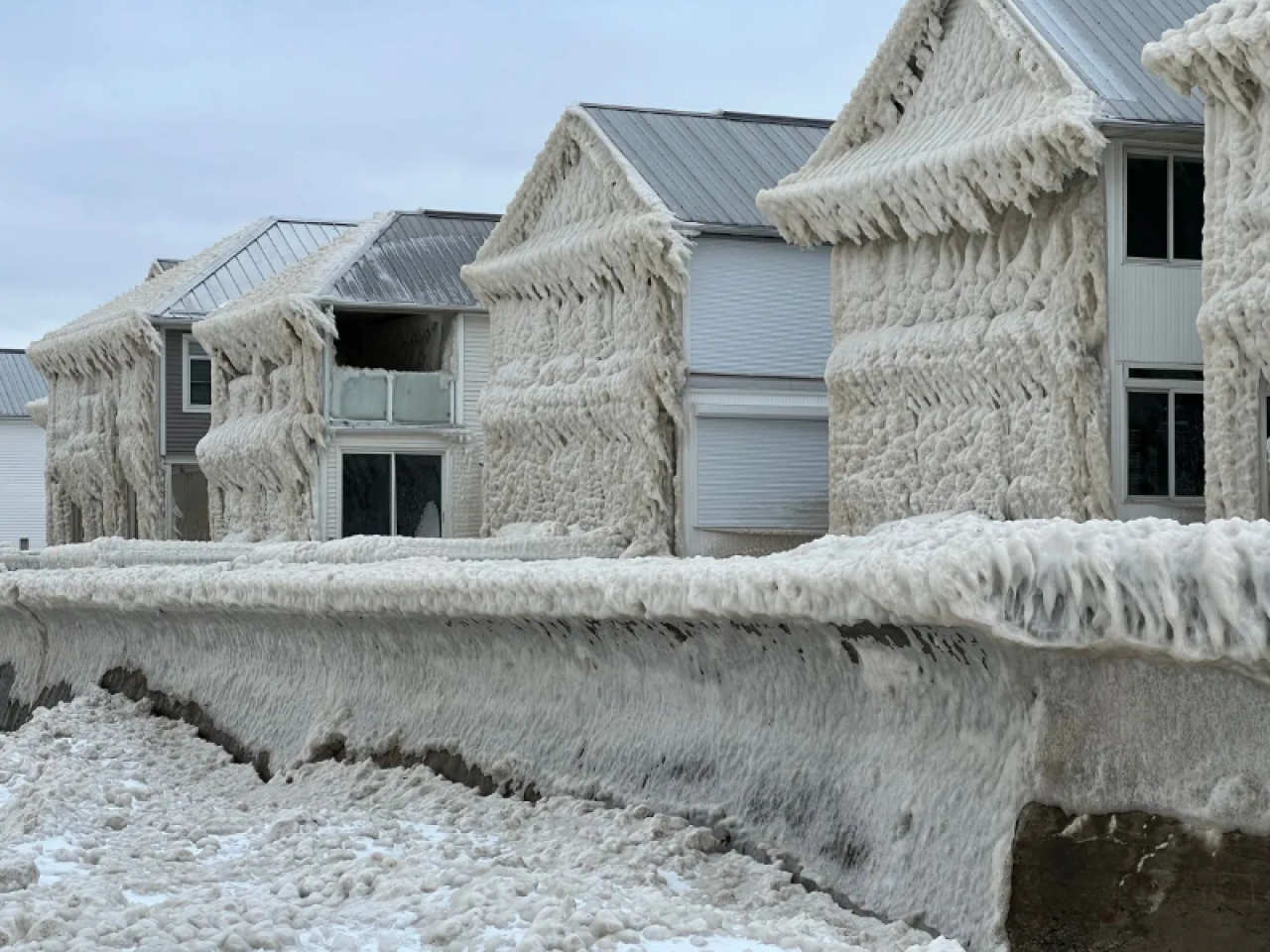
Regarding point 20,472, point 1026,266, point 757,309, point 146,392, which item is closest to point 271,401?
point 146,392

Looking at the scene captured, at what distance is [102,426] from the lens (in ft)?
132

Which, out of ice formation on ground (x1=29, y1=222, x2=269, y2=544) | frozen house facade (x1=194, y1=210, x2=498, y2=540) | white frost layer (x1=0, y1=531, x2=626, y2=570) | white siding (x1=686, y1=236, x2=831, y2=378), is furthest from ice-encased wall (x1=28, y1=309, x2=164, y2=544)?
white siding (x1=686, y1=236, x2=831, y2=378)

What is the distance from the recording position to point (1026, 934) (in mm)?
7594

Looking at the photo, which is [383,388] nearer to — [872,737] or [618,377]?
[618,377]

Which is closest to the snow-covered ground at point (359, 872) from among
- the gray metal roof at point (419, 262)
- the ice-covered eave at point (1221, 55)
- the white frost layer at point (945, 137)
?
the ice-covered eave at point (1221, 55)

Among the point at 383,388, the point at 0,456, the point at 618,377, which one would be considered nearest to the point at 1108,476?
the point at 618,377

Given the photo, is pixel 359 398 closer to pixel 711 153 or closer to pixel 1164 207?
pixel 711 153

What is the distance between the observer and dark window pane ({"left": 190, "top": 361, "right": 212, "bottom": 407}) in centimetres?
3853

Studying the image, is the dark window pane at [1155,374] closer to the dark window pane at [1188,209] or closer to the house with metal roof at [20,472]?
the dark window pane at [1188,209]

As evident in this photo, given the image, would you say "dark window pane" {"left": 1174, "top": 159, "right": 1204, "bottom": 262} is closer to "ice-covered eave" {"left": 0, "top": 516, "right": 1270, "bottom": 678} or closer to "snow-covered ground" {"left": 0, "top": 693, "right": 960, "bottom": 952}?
"ice-covered eave" {"left": 0, "top": 516, "right": 1270, "bottom": 678}

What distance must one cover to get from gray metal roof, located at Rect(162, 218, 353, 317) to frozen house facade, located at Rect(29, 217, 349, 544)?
0.02 meters

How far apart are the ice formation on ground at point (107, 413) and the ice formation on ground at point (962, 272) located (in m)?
18.2

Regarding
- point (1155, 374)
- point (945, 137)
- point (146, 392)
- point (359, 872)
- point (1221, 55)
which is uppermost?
point (945, 137)

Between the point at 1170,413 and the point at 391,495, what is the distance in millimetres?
16361
